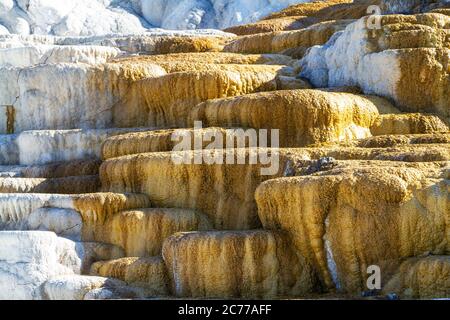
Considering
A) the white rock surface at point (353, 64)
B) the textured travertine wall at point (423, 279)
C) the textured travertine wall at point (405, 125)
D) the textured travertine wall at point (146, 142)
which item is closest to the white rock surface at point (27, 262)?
the textured travertine wall at point (146, 142)

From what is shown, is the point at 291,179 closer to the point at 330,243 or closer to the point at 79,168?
the point at 330,243

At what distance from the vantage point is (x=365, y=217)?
1328cm

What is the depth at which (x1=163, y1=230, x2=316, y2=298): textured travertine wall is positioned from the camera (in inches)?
544

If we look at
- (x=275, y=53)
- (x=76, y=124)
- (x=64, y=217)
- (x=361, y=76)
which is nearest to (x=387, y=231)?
(x=64, y=217)

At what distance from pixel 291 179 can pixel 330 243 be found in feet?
3.32

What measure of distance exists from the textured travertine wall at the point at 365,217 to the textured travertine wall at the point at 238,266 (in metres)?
0.31

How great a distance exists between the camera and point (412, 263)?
12883mm

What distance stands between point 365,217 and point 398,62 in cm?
675

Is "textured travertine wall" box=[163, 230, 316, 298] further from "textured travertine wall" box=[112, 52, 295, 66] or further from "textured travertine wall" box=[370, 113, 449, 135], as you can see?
"textured travertine wall" box=[112, 52, 295, 66]

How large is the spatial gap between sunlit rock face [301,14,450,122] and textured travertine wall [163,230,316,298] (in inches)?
237

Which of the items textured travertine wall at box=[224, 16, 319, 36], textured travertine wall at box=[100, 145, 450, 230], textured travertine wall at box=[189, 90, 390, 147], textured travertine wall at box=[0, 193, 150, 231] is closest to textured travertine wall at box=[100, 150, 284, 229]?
textured travertine wall at box=[100, 145, 450, 230]

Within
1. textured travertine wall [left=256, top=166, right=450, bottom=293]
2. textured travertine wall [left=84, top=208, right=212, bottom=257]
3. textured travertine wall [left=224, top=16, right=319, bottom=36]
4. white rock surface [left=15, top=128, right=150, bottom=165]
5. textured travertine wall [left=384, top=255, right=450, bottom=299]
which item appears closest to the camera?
textured travertine wall [left=384, top=255, right=450, bottom=299]

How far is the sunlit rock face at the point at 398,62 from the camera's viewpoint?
63.4ft

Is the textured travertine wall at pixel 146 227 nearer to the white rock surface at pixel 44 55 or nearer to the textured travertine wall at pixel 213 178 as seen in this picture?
the textured travertine wall at pixel 213 178
